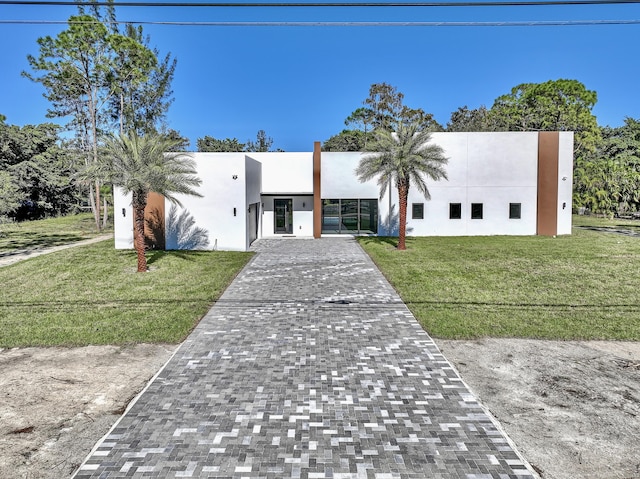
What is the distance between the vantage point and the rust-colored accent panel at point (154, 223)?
21.4 m

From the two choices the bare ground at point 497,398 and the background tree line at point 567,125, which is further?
the background tree line at point 567,125

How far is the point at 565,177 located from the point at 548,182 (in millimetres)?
1063

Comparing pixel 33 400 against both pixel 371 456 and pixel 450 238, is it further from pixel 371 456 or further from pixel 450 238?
pixel 450 238

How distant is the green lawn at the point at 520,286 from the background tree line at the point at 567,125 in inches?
592

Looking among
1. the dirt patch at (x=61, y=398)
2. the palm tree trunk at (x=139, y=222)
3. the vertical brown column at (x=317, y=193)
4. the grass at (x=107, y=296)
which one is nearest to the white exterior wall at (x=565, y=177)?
the vertical brown column at (x=317, y=193)

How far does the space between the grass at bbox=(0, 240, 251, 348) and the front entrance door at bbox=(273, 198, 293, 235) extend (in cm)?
850

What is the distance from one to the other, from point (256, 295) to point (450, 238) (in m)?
16.0

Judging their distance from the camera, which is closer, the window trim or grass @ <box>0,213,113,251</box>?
grass @ <box>0,213,113,251</box>

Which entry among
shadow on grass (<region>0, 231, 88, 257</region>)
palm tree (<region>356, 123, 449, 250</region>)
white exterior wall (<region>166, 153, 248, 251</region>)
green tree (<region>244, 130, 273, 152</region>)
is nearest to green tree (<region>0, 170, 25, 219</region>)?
shadow on grass (<region>0, 231, 88, 257</region>)

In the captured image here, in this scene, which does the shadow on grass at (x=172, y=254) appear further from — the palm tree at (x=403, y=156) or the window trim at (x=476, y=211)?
the window trim at (x=476, y=211)

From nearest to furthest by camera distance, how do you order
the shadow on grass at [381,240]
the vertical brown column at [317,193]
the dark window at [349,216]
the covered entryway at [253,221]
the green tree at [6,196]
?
the green tree at [6,196]
the shadow on grass at [381,240]
the covered entryway at [253,221]
the vertical brown column at [317,193]
the dark window at [349,216]

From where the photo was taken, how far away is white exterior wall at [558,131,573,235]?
26.0m

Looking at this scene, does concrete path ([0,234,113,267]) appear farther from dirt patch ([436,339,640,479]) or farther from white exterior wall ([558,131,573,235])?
white exterior wall ([558,131,573,235])

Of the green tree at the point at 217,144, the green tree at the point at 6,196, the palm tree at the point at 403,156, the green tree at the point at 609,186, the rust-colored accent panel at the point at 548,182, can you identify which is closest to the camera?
the green tree at the point at 6,196
